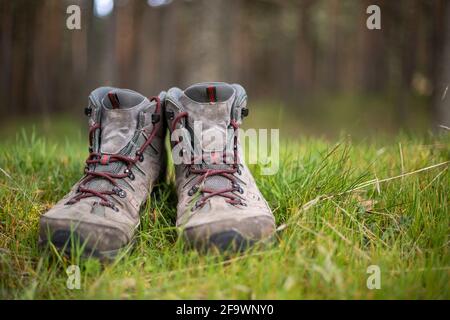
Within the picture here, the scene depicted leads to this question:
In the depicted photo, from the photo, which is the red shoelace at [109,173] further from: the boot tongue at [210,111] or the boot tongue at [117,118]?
the boot tongue at [210,111]

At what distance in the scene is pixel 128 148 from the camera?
1796mm

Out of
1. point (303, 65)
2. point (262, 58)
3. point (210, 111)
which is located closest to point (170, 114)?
point (210, 111)

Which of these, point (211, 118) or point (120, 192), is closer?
point (120, 192)

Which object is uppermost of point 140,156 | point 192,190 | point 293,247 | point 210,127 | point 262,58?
point 262,58

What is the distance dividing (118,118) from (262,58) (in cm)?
2535

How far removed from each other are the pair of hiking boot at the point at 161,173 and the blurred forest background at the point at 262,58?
5072 mm

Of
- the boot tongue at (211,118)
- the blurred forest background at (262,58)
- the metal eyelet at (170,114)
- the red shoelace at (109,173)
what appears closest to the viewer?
the red shoelace at (109,173)

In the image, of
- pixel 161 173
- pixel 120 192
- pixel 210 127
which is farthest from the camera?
pixel 161 173

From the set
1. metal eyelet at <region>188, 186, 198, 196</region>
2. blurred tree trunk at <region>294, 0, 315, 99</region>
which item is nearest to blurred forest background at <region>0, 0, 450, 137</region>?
blurred tree trunk at <region>294, 0, 315, 99</region>

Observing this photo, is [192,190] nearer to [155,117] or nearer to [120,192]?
[120,192]

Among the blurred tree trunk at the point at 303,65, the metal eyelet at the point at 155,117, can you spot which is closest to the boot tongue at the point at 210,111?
the metal eyelet at the point at 155,117

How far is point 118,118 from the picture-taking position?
1823 mm

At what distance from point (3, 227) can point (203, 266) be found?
0.98 meters

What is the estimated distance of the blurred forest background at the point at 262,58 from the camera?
493 inches
